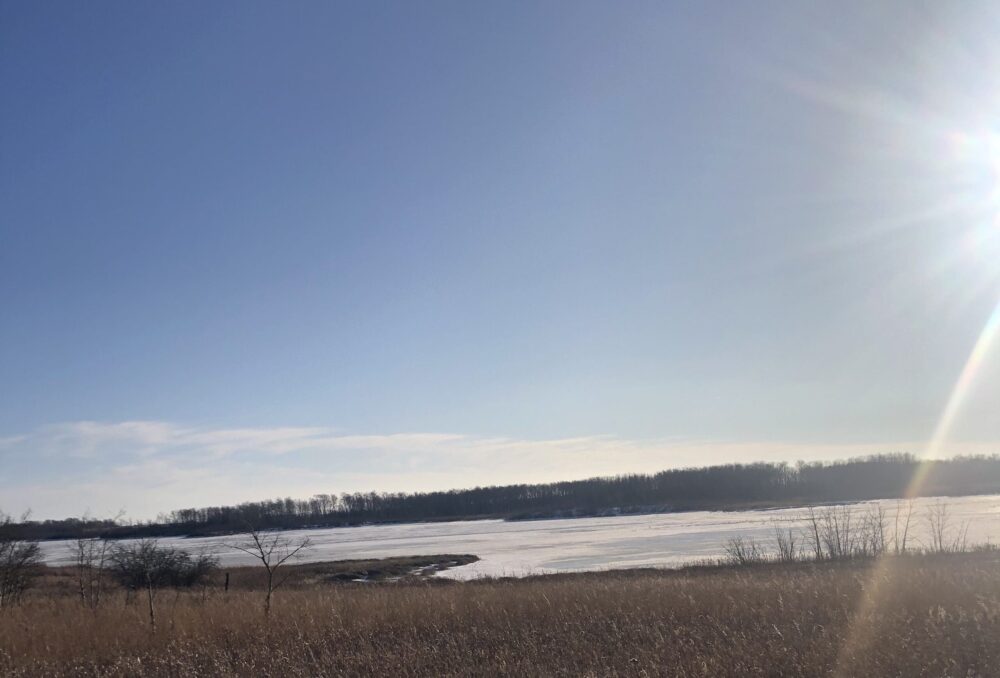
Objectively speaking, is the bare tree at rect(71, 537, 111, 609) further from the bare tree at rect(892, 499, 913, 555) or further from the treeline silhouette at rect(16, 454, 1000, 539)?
the treeline silhouette at rect(16, 454, 1000, 539)

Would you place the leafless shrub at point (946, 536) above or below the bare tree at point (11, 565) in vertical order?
below

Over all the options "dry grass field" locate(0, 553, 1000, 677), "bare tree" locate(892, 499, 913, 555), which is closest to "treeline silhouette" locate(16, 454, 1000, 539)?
"bare tree" locate(892, 499, 913, 555)

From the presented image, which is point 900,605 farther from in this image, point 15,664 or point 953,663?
point 15,664

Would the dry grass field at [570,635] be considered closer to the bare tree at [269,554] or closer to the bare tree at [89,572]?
the bare tree at [269,554]

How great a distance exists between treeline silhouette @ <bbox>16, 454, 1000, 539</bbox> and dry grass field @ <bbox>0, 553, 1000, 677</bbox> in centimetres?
12127

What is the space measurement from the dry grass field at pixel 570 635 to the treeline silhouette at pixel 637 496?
12127 cm

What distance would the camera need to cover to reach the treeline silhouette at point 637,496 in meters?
137

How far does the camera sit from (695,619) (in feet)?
33.3

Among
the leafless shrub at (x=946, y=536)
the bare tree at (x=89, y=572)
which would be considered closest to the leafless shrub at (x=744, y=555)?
the leafless shrub at (x=946, y=536)

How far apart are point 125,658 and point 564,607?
21.6 ft

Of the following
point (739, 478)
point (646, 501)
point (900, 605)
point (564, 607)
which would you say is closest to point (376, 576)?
point (564, 607)

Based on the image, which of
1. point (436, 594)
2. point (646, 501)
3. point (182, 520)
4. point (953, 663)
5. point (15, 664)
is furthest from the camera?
point (182, 520)

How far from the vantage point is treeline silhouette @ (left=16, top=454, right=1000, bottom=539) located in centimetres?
13738

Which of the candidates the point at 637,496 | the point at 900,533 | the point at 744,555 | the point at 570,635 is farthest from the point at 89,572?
the point at 637,496
